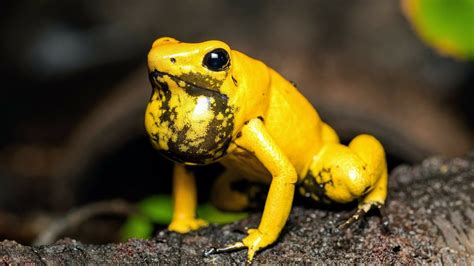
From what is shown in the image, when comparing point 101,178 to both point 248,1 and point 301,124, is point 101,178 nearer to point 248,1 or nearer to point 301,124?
point 301,124

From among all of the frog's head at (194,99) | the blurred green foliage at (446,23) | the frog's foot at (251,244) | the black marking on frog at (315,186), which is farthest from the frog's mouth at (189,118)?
the blurred green foliage at (446,23)

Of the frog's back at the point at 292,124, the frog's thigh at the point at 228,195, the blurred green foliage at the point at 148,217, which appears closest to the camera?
the frog's back at the point at 292,124

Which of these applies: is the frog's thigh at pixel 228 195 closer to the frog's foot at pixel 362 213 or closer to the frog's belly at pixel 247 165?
the frog's belly at pixel 247 165

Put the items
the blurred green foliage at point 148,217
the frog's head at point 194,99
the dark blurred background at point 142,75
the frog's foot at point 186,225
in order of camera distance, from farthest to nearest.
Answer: the dark blurred background at point 142,75 < the blurred green foliage at point 148,217 < the frog's foot at point 186,225 < the frog's head at point 194,99

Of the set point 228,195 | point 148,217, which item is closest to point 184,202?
point 228,195

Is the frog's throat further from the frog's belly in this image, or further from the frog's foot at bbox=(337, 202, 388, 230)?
the frog's foot at bbox=(337, 202, 388, 230)

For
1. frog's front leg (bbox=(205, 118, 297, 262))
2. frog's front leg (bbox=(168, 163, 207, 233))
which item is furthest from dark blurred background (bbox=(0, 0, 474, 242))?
frog's front leg (bbox=(205, 118, 297, 262))

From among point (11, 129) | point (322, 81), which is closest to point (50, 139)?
point (11, 129)

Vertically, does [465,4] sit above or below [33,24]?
above
